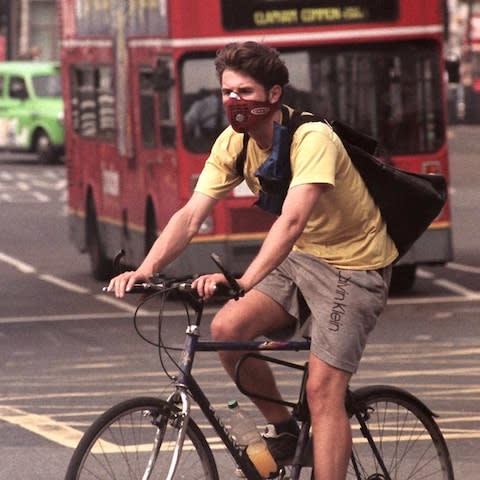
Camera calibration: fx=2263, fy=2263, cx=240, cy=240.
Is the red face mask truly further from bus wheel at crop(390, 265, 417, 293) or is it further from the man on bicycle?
bus wheel at crop(390, 265, 417, 293)

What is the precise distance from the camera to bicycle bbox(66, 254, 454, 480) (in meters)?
6.23

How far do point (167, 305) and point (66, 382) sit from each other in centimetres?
554

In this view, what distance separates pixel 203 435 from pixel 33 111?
39.1 meters

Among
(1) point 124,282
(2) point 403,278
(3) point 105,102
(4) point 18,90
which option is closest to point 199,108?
(2) point 403,278

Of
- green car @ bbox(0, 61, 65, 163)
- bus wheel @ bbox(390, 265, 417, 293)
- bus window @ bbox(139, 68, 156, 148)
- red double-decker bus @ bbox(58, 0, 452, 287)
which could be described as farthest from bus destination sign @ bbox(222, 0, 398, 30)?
green car @ bbox(0, 61, 65, 163)

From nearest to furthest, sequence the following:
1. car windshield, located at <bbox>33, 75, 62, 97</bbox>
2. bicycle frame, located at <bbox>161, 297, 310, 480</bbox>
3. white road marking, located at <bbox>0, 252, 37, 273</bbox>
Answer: bicycle frame, located at <bbox>161, 297, 310, 480</bbox> → white road marking, located at <bbox>0, 252, 37, 273</bbox> → car windshield, located at <bbox>33, 75, 62, 97</bbox>

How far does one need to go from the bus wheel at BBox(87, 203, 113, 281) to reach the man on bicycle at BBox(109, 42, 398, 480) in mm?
14124

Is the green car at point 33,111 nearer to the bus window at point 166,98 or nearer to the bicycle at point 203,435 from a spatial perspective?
the bus window at point 166,98

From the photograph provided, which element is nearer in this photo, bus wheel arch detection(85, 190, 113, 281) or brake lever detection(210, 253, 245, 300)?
brake lever detection(210, 253, 245, 300)

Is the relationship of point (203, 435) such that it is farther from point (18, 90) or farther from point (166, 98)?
point (18, 90)

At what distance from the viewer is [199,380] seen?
12141mm

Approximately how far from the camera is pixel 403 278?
18672 mm

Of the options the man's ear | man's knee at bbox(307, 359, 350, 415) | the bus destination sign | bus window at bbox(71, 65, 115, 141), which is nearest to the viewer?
the man's ear

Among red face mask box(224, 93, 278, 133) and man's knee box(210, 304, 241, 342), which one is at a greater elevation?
red face mask box(224, 93, 278, 133)
